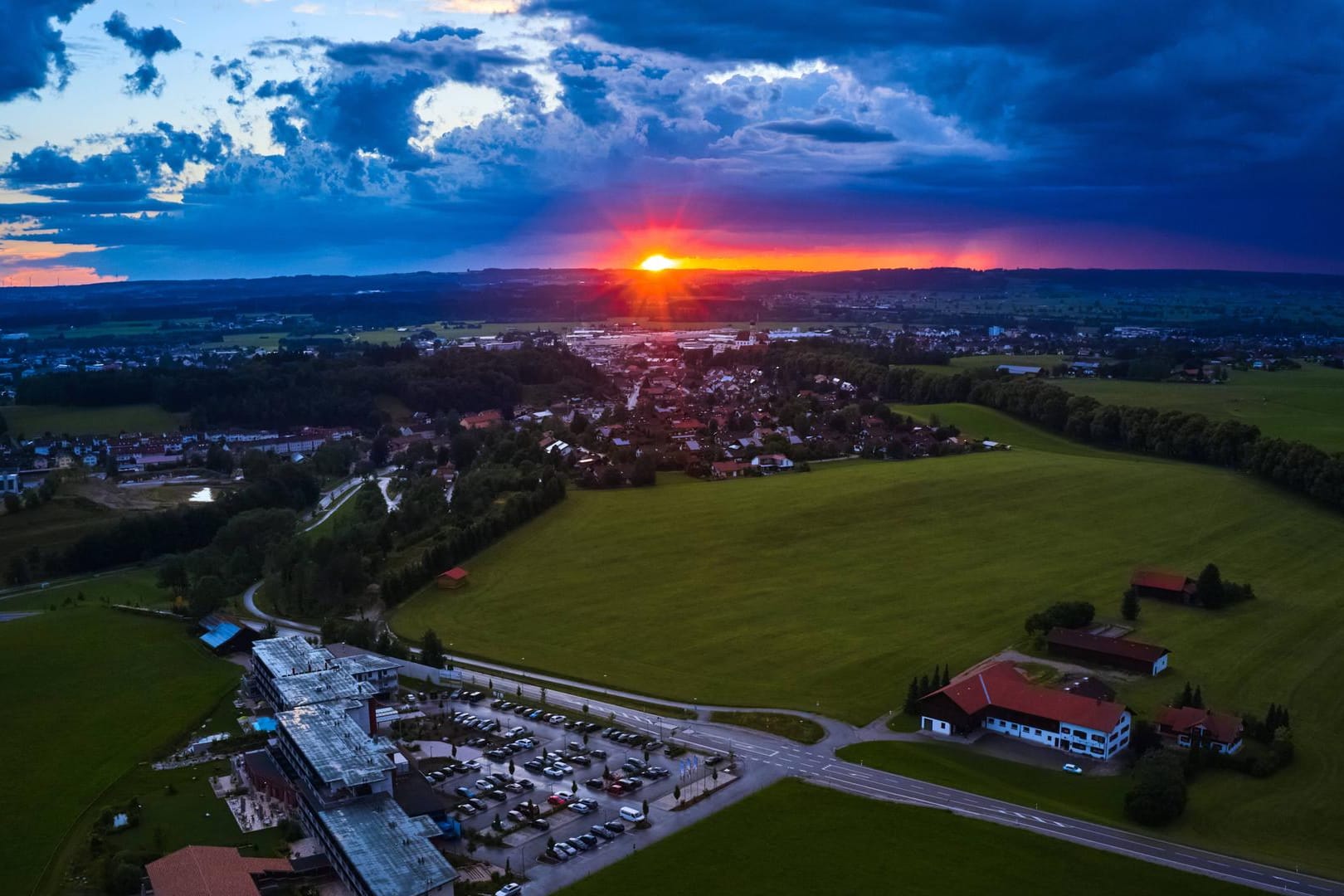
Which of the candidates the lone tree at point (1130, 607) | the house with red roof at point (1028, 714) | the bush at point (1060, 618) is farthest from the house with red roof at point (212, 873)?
the lone tree at point (1130, 607)

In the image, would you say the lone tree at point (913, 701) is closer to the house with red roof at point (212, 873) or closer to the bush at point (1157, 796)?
the bush at point (1157, 796)

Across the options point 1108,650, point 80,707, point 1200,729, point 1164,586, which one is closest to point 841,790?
point 1200,729

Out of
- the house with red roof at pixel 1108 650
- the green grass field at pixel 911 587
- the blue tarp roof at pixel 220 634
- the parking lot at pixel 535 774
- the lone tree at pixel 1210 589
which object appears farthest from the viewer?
the lone tree at pixel 1210 589

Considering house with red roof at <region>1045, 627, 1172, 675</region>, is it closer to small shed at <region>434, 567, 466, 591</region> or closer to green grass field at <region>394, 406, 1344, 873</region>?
green grass field at <region>394, 406, 1344, 873</region>

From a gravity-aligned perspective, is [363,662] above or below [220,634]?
above

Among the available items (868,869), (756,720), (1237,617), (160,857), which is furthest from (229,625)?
(1237,617)

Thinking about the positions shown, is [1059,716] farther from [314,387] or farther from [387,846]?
[314,387]

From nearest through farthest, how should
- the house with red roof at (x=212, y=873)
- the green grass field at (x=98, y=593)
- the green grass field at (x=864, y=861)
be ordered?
the house with red roof at (x=212, y=873) → the green grass field at (x=864, y=861) → the green grass field at (x=98, y=593)
